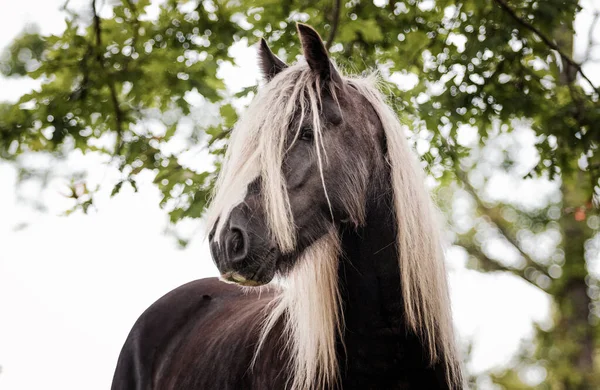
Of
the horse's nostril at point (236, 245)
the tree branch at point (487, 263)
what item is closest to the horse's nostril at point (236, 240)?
the horse's nostril at point (236, 245)

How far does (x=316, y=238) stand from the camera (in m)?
2.47

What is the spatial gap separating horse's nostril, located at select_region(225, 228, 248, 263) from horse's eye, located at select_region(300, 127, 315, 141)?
45cm

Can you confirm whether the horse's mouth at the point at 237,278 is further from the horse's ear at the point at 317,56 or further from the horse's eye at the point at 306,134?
the horse's ear at the point at 317,56

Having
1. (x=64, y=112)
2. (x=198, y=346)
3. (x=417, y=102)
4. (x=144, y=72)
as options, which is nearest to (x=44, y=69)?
(x=64, y=112)

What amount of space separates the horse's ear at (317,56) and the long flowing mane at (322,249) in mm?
55

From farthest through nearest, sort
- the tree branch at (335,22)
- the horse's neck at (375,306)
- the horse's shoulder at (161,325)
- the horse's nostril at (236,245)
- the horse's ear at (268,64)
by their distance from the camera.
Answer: the tree branch at (335,22), the horse's shoulder at (161,325), the horse's ear at (268,64), the horse's neck at (375,306), the horse's nostril at (236,245)

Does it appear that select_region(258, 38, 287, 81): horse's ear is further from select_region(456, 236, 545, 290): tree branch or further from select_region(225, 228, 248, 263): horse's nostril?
select_region(456, 236, 545, 290): tree branch

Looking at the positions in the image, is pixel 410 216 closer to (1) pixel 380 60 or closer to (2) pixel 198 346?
(2) pixel 198 346

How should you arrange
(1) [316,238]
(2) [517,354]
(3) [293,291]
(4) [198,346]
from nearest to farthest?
1. (1) [316,238]
2. (3) [293,291]
3. (4) [198,346]
4. (2) [517,354]

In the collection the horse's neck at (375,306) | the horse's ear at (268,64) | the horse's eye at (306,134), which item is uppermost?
the horse's ear at (268,64)

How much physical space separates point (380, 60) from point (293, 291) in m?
2.47

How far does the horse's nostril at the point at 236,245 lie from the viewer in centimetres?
223

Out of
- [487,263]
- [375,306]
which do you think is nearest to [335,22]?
[375,306]

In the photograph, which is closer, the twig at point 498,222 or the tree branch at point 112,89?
the tree branch at point 112,89
